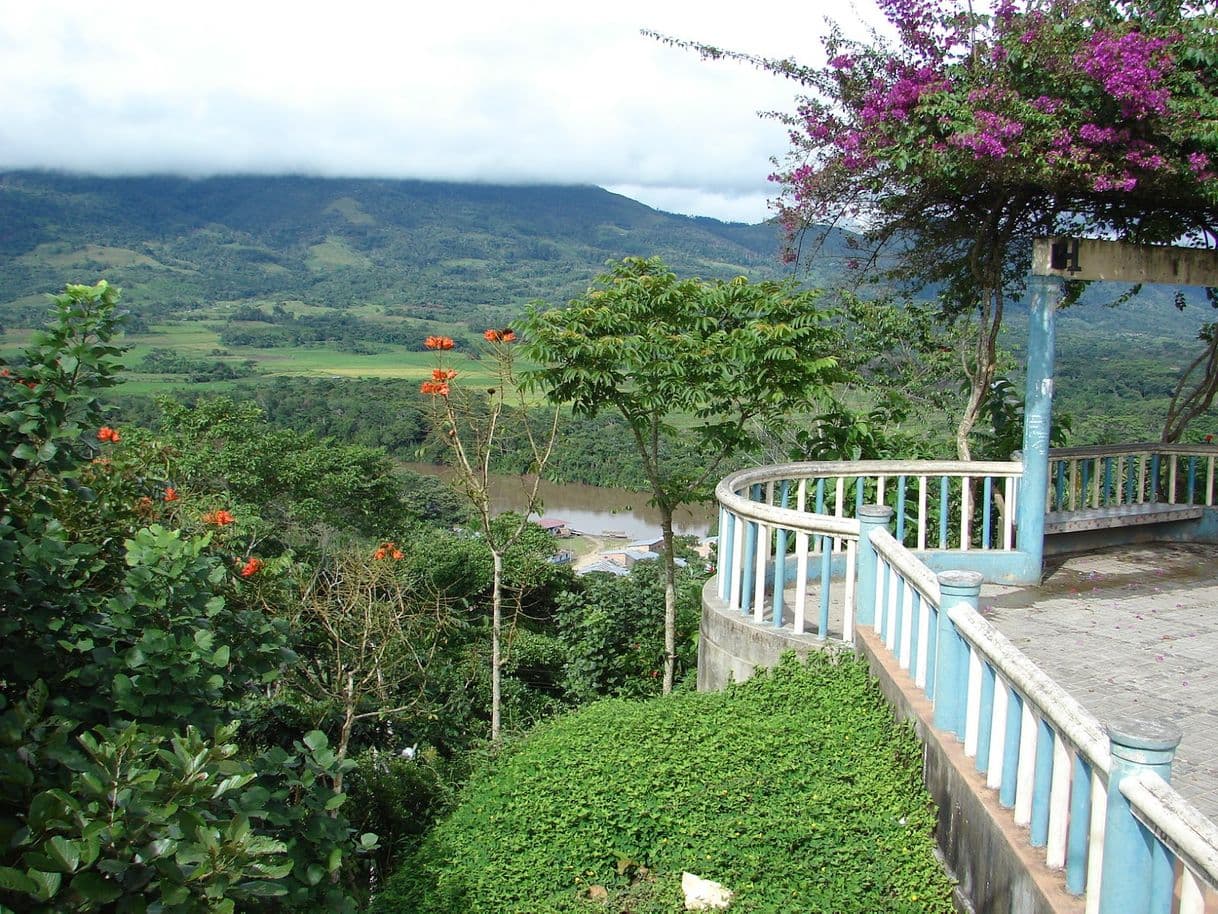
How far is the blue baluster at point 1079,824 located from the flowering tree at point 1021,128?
458cm

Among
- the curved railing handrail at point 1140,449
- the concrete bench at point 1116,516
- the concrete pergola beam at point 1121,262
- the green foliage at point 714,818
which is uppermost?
the concrete pergola beam at point 1121,262

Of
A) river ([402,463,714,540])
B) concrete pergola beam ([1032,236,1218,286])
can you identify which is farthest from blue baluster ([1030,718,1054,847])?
river ([402,463,714,540])

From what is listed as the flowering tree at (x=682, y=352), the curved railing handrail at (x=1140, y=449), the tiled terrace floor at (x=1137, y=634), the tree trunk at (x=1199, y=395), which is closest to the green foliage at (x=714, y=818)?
the tiled terrace floor at (x=1137, y=634)

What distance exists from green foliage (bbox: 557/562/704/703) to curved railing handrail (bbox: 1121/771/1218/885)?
636cm

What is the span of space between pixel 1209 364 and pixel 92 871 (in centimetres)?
995

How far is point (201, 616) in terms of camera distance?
329cm

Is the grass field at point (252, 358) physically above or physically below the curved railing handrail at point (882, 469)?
below

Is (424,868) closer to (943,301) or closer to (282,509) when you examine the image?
(943,301)

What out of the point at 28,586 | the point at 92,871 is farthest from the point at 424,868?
the point at 92,871

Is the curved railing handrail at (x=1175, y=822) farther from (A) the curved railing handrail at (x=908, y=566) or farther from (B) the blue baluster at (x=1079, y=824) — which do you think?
(A) the curved railing handrail at (x=908, y=566)

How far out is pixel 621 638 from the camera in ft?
32.8

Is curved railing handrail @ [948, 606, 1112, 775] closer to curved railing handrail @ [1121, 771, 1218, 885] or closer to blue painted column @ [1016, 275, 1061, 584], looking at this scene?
curved railing handrail @ [1121, 771, 1218, 885]

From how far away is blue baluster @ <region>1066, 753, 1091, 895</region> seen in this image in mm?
2957

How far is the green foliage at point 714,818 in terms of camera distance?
4176mm
